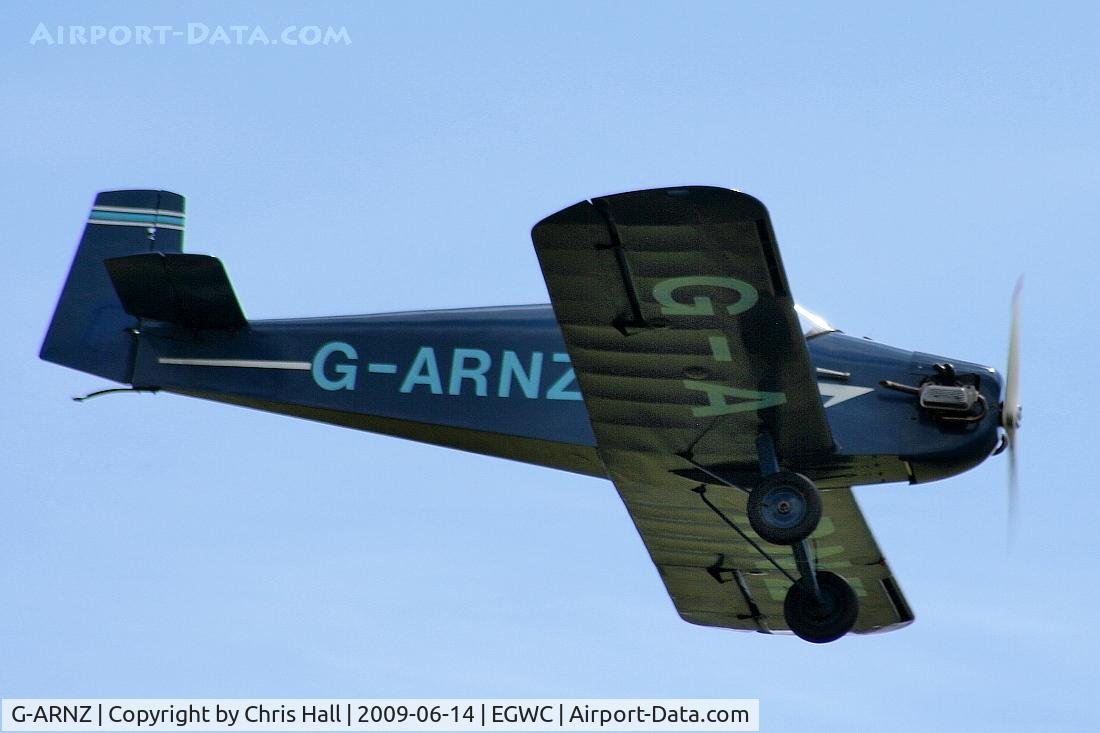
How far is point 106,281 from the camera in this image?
12664mm

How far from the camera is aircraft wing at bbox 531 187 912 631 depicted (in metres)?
8.88

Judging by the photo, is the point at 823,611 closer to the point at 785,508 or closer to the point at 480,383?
the point at 785,508

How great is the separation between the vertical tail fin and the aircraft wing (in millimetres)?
4059

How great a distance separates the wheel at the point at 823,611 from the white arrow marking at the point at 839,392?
1.35m

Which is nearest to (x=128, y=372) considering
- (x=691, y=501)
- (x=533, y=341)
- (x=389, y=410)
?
(x=389, y=410)

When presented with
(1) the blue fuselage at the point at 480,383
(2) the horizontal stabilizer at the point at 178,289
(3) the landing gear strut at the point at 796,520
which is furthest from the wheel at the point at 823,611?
(2) the horizontal stabilizer at the point at 178,289

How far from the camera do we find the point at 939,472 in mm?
10266

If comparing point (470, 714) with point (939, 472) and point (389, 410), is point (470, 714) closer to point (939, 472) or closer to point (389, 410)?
point (389, 410)

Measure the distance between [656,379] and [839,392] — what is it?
124 centimetres

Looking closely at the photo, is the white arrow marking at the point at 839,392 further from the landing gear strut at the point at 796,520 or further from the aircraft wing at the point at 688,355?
the landing gear strut at the point at 796,520

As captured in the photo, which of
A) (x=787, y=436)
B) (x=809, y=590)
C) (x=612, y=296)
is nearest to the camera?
(x=612, y=296)

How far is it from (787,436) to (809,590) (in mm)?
1334

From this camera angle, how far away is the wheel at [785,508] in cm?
1002

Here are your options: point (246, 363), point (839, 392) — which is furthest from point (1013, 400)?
point (246, 363)
